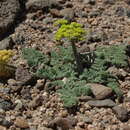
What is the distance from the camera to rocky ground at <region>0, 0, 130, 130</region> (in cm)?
589

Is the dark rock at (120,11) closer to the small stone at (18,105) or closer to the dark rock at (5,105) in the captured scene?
the small stone at (18,105)

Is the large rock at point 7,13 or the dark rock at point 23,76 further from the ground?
the large rock at point 7,13

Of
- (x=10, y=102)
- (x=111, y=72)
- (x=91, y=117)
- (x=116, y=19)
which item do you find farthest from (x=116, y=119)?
(x=116, y=19)

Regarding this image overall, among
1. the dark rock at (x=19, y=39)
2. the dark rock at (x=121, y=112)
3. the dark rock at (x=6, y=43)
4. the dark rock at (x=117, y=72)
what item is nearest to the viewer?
the dark rock at (x=121, y=112)

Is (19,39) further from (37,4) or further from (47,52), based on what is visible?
(37,4)

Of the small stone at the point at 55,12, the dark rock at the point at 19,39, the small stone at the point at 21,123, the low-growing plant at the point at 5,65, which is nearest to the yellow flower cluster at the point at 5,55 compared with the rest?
the low-growing plant at the point at 5,65

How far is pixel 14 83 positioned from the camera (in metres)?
6.55

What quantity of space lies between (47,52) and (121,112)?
1938 mm

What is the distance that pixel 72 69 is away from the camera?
6.80 m

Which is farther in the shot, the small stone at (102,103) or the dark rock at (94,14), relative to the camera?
the dark rock at (94,14)

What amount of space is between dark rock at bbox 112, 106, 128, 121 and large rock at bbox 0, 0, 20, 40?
2715 millimetres

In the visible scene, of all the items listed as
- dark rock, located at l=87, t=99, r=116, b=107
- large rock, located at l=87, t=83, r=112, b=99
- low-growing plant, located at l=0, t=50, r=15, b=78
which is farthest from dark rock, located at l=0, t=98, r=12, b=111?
large rock, located at l=87, t=83, r=112, b=99

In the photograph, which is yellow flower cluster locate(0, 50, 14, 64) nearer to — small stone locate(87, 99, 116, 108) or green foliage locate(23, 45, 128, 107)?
green foliage locate(23, 45, 128, 107)

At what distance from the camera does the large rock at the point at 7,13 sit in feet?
25.2
